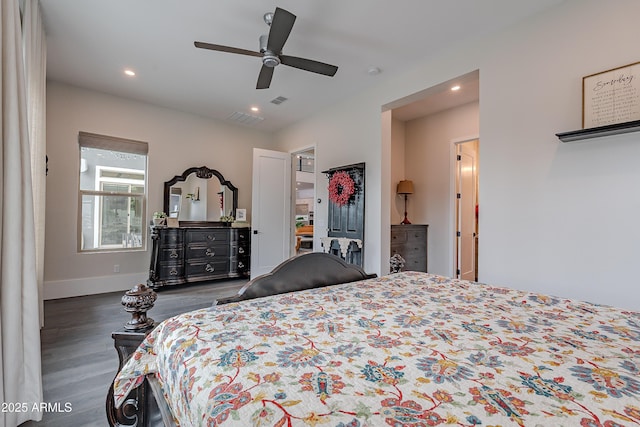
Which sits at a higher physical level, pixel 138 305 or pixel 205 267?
pixel 138 305

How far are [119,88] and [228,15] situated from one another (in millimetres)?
2589

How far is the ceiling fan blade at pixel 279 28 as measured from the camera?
87.9 inches

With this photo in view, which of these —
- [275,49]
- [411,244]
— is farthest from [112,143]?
[411,244]

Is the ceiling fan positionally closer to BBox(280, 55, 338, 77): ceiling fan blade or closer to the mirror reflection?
BBox(280, 55, 338, 77): ceiling fan blade

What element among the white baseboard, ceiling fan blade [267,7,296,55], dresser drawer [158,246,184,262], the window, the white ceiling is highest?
the white ceiling

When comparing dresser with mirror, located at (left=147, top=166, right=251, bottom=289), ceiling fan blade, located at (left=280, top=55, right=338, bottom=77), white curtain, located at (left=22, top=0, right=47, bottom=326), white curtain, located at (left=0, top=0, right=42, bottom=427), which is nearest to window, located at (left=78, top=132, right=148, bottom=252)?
dresser with mirror, located at (left=147, top=166, right=251, bottom=289)

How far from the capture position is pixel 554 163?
8.09 feet

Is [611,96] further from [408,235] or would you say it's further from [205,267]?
[205,267]

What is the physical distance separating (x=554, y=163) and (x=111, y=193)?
18.3 ft

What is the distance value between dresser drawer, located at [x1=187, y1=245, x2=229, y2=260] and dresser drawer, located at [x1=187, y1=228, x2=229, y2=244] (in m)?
0.10

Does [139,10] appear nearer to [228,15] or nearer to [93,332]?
[228,15]

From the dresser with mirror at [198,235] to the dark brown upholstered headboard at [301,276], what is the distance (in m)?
3.61

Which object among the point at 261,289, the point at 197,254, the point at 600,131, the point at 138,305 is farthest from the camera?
the point at 197,254

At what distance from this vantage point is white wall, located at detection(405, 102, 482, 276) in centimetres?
455
